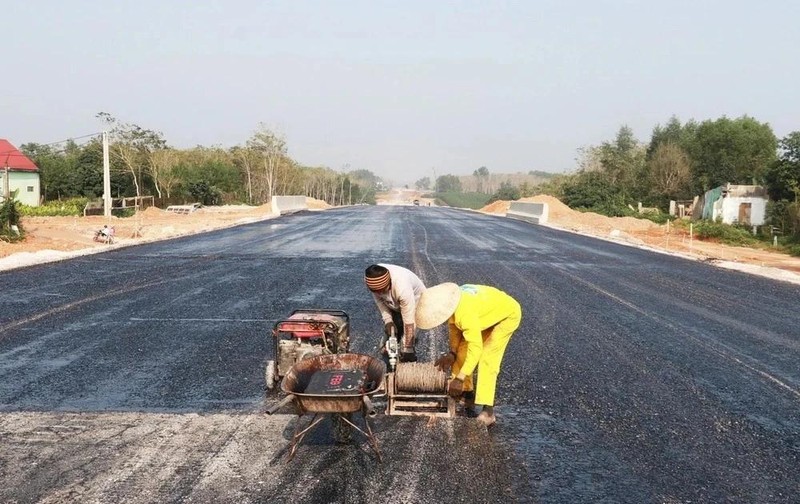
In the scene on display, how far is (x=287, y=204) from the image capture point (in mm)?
48781

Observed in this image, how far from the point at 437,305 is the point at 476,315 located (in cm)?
33

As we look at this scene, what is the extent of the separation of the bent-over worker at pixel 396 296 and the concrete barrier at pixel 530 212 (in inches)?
1395

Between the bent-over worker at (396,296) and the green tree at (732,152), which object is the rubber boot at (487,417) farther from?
the green tree at (732,152)

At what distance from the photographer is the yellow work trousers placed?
223 inches

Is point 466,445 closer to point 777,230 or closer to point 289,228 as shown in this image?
point 289,228

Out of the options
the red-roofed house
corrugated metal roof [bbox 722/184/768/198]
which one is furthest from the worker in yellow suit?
the red-roofed house

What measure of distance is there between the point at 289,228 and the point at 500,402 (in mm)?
25121

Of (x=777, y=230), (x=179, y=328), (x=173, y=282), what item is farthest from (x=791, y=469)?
(x=777, y=230)

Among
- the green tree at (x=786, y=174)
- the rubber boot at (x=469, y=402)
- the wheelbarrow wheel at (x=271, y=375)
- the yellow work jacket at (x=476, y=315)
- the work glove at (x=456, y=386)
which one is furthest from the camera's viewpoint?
the green tree at (x=786, y=174)

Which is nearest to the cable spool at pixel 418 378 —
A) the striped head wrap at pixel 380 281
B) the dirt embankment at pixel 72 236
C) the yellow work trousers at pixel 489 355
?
the yellow work trousers at pixel 489 355

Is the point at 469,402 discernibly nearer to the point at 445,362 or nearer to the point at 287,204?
the point at 445,362

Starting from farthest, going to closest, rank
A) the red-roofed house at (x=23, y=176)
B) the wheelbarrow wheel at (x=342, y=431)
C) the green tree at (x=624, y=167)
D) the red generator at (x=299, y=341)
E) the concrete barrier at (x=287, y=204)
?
the green tree at (x=624, y=167) < the red-roofed house at (x=23, y=176) < the concrete barrier at (x=287, y=204) < the red generator at (x=299, y=341) < the wheelbarrow wheel at (x=342, y=431)

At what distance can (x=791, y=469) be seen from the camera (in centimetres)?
511

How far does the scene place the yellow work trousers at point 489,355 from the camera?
568 centimetres
